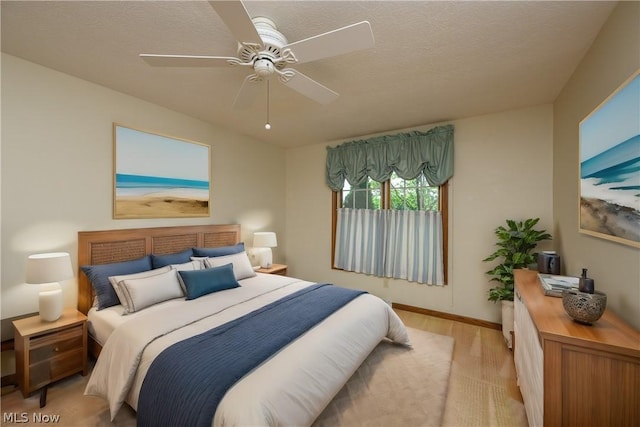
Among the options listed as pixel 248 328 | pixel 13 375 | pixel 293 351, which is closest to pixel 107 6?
pixel 248 328

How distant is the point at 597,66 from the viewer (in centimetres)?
177

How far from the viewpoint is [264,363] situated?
1.55 metres

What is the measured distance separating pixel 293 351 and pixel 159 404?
2.44 ft

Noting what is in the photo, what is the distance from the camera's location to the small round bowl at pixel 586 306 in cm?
127

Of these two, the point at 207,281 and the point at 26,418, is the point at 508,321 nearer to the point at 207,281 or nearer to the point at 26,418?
the point at 207,281

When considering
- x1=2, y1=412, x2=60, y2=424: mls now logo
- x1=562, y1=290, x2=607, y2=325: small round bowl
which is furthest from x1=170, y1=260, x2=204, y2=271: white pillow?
x1=562, y1=290, x2=607, y2=325: small round bowl

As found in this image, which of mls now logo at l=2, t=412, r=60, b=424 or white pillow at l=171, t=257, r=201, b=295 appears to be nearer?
mls now logo at l=2, t=412, r=60, b=424

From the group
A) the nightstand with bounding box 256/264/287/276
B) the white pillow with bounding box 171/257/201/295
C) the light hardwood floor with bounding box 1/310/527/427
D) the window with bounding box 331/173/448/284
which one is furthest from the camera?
the nightstand with bounding box 256/264/287/276

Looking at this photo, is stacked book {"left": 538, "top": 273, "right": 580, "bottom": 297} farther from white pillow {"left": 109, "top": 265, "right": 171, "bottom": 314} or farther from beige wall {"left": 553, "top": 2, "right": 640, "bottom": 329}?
white pillow {"left": 109, "top": 265, "right": 171, "bottom": 314}

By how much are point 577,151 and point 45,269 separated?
13.9ft

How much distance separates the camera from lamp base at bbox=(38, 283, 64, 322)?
2082 millimetres

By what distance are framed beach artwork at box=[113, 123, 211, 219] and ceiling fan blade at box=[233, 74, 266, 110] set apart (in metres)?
1.45

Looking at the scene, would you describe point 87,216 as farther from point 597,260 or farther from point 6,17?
point 597,260

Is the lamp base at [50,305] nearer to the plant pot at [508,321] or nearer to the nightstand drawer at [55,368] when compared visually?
the nightstand drawer at [55,368]
